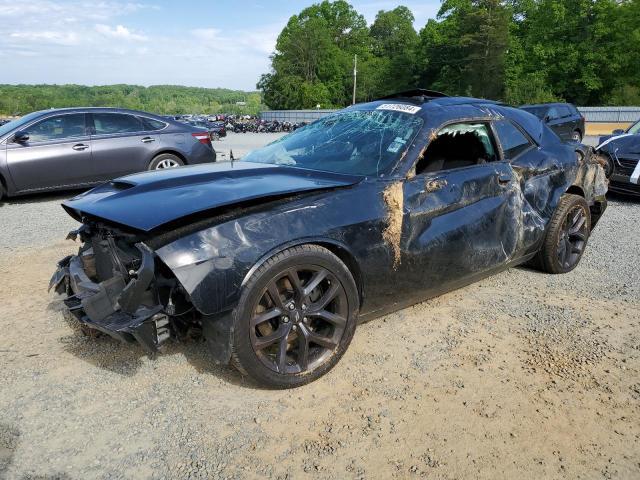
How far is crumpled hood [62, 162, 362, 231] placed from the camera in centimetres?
258

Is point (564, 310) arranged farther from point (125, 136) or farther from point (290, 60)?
point (290, 60)

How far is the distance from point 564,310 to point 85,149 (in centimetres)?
725

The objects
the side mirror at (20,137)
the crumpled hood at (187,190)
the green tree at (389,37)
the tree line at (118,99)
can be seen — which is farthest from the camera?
the green tree at (389,37)

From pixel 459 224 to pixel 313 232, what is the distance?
1187mm

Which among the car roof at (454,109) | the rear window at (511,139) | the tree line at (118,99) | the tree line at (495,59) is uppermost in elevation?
the tree line at (495,59)

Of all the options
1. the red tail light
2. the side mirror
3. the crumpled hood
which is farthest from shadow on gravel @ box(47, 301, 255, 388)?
the red tail light

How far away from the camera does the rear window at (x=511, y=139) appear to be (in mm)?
3986

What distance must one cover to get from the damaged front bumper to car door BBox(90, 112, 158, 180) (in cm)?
600

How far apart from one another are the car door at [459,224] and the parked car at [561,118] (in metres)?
12.6

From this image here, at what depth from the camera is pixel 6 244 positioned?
573cm

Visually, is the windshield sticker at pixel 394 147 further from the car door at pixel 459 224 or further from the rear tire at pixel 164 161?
the rear tire at pixel 164 161

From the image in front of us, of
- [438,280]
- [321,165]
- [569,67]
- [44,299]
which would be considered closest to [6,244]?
[44,299]

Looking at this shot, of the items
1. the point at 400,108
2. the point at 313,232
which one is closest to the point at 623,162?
the point at 400,108

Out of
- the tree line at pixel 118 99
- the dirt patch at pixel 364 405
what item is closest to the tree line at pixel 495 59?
the tree line at pixel 118 99
